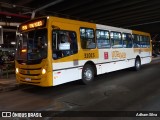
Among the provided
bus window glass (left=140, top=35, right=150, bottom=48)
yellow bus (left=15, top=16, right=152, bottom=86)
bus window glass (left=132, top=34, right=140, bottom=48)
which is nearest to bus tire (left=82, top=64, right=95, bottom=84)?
yellow bus (left=15, top=16, right=152, bottom=86)

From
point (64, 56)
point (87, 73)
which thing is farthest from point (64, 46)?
point (87, 73)

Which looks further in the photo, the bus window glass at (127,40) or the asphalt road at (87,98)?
the bus window glass at (127,40)

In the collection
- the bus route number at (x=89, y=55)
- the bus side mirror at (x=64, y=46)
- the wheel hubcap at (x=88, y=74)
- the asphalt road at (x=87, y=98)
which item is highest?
the bus side mirror at (x=64, y=46)

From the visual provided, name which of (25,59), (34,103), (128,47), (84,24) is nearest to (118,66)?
(128,47)

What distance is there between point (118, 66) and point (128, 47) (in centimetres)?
201

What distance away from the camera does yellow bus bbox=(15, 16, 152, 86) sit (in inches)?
327

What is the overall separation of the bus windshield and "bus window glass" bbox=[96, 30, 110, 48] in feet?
11.9

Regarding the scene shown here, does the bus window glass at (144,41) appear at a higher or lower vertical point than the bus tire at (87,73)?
higher

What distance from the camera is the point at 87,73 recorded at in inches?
408

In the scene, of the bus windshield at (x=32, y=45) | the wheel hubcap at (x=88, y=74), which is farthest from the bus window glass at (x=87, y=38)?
the bus windshield at (x=32, y=45)

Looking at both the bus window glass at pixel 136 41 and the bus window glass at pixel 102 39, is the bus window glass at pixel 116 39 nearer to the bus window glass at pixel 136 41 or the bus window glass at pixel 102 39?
the bus window glass at pixel 102 39

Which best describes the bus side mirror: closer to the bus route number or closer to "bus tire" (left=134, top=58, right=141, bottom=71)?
the bus route number

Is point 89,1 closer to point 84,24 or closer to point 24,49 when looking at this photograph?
point 84,24

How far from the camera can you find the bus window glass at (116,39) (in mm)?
12520
